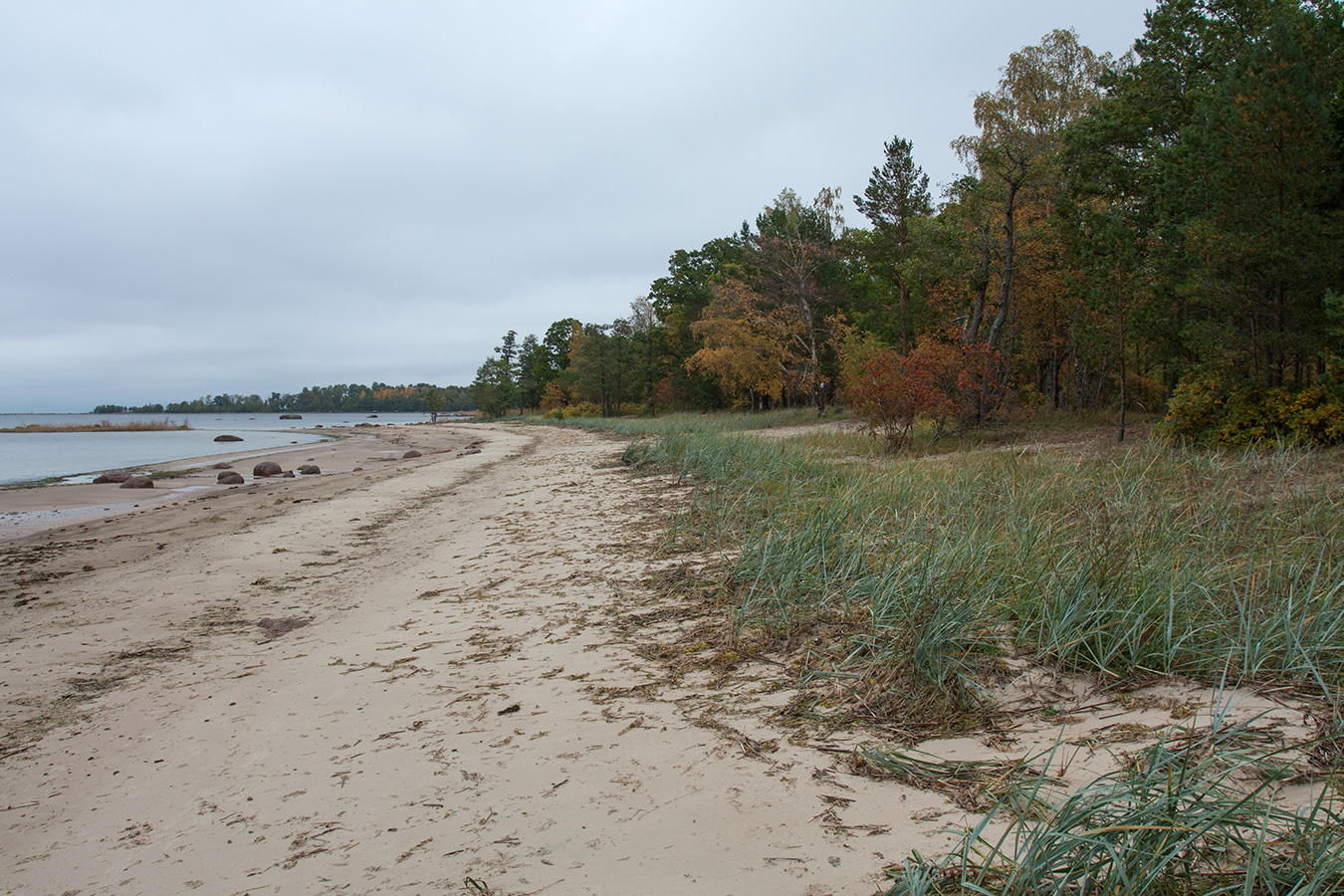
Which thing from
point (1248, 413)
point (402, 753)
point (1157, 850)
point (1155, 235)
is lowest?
point (402, 753)

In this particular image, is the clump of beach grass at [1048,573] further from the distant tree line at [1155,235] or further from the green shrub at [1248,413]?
the distant tree line at [1155,235]

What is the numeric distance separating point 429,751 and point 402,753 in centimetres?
11

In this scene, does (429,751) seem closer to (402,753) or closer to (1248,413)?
(402,753)

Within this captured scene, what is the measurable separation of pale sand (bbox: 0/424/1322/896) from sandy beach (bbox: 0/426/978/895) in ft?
0.04

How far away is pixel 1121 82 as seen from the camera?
15.6 m

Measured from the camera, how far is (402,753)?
2.71m

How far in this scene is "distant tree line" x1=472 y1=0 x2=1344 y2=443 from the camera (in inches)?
408

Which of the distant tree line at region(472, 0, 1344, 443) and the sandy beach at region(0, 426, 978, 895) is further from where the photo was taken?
the distant tree line at region(472, 0, 1344, 443)

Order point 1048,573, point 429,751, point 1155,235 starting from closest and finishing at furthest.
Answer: point 429,751 → point 1048,573 → point 1155,235

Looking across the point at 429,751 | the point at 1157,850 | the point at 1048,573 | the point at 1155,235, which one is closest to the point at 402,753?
the point at 429,751

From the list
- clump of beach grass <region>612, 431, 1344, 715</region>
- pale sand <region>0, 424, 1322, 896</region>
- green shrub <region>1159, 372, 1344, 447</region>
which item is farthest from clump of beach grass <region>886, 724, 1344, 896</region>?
green shrub <region>1159, 372, 1344, 447</region>

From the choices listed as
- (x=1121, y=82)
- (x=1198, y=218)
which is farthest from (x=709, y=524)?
(x=1121, y=82)

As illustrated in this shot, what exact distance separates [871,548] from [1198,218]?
36.2 feet

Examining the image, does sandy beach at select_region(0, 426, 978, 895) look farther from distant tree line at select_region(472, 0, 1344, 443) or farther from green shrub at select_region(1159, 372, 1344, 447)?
distant tree line at select_region(472, 0, 1344, 443)
